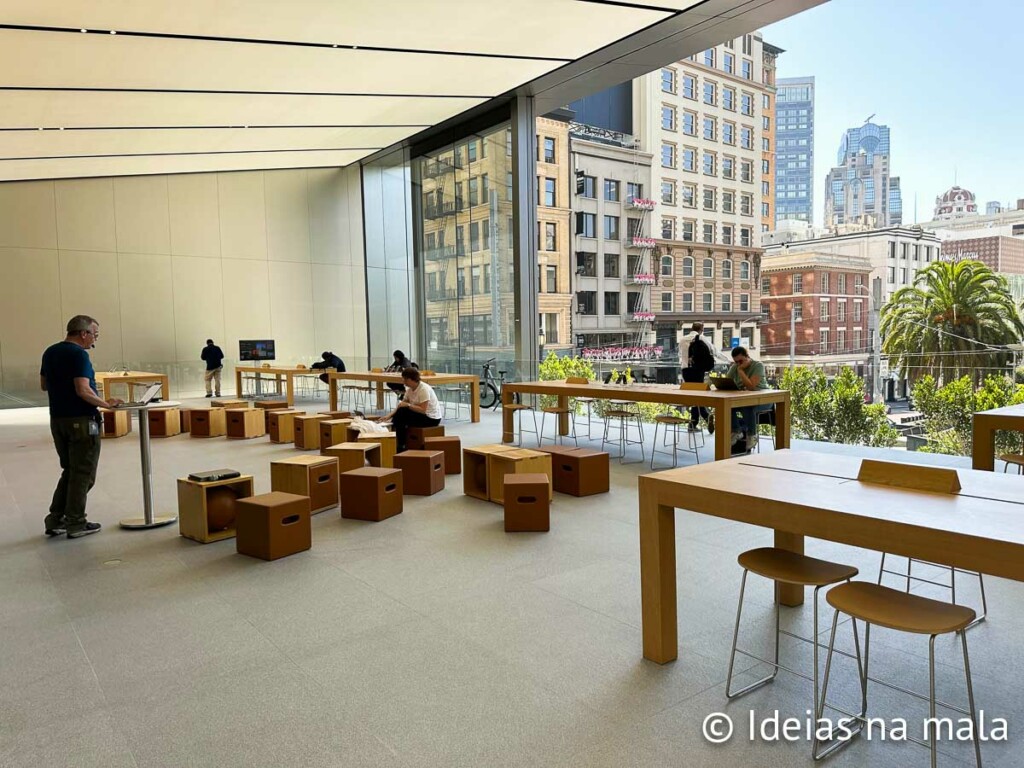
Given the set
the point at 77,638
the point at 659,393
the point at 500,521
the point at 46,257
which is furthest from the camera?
the point at 46,257

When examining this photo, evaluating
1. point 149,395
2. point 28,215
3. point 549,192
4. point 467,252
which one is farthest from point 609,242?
point 149,395

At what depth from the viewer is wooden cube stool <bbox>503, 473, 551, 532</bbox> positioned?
15.8 feet

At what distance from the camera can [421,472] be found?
6.03 m

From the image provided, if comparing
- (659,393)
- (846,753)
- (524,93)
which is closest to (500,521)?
(659,393)

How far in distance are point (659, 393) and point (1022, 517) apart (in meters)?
4.78

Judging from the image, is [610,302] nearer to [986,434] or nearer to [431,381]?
[431,381]

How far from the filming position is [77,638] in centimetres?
324

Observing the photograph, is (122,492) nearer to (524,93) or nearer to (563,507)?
(563,507)

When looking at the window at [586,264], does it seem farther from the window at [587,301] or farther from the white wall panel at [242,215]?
the white wall panel at [242,215]

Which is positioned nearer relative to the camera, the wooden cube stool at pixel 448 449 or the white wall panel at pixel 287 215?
the wooden cube stool at pixel 448 449

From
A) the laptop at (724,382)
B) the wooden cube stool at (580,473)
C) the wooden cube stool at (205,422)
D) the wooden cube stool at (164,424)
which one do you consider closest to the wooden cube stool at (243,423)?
the wooden cube stool at (205,422)

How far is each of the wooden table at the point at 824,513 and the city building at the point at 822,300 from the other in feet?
87.6

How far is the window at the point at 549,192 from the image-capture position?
2833cm

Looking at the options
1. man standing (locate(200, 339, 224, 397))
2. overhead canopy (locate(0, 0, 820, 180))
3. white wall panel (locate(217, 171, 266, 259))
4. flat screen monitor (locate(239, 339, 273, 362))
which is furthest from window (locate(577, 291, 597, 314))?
overhead canopy (locate(0, 0, 820, 180))
